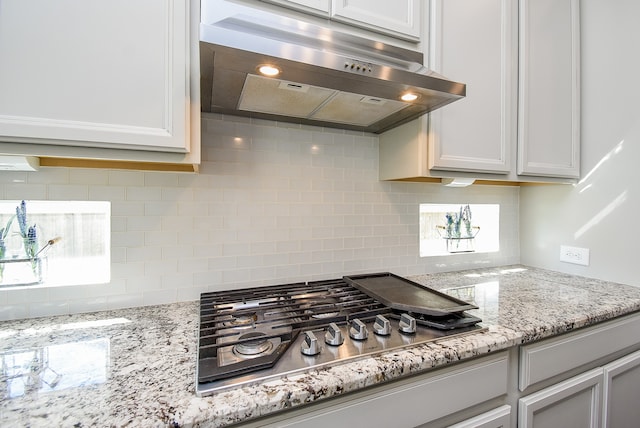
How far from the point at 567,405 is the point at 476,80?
1.31m

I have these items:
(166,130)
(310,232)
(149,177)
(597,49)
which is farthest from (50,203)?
(597,49)

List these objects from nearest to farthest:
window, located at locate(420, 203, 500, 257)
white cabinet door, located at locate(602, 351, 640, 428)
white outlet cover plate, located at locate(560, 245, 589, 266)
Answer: white cabinet door, located at locate(602, 351, 640, 428) < white outlet cover plate, located at locate(560, 245, 589, 266) < window, located at locate(420, 203, 500, 257)

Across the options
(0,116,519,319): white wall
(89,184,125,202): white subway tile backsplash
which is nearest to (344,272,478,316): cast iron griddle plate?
(0,116,519,319): white wall

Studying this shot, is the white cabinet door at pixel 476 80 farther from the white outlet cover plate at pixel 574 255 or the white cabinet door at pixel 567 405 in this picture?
the white cabinet door at pixel 567 405

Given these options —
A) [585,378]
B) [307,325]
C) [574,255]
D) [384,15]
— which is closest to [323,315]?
[307,325]

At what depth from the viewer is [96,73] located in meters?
0.79

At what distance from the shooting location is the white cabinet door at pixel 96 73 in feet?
2.40

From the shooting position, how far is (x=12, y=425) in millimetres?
519

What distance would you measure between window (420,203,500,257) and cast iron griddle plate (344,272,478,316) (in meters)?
0.42

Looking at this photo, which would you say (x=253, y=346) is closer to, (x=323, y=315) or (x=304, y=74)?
(x=323, y=315)

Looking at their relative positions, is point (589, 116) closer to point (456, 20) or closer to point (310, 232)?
point (456, 20)

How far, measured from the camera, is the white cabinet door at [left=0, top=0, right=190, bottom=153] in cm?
73

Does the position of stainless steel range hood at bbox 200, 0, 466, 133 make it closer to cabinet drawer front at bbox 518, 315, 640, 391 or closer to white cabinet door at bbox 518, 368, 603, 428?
cabinet drawer front at bbox 518, 315, 640, 391

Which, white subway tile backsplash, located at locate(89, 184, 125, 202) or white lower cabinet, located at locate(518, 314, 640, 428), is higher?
white subway tile backsplash, located at locate(89, 184, 125, 202)
